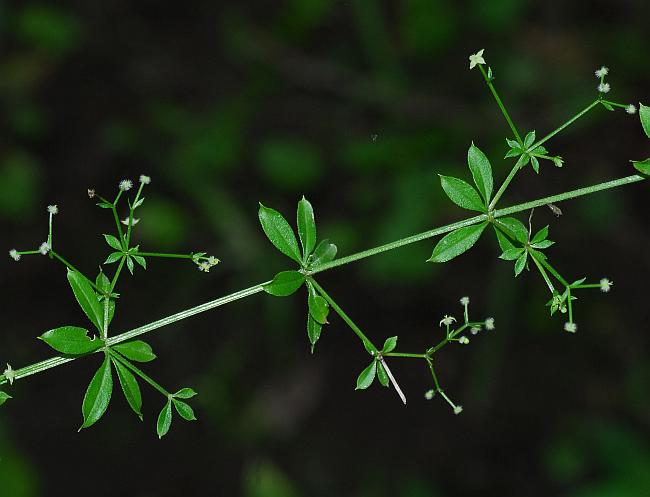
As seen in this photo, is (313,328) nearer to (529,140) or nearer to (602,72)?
(529,140)

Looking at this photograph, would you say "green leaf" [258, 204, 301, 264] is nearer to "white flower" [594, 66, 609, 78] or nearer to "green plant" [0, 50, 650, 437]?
"green plant" [0, 50, 650, 437]

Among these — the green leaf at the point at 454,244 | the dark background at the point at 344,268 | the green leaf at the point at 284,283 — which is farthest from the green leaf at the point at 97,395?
the dark background at the point at 344,268

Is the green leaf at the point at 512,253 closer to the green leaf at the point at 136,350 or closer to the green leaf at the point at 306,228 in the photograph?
the green leaf at the point at 306,228

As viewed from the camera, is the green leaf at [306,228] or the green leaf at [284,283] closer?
the green leaf at [284,283]

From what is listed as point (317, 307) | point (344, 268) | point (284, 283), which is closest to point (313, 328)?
point (317, 307)

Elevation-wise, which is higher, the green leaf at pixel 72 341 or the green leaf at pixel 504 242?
the green leaf at pixel 504 242

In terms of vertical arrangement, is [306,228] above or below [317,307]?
above

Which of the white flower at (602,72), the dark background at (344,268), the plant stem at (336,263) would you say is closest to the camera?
the plant stem at (336,263)

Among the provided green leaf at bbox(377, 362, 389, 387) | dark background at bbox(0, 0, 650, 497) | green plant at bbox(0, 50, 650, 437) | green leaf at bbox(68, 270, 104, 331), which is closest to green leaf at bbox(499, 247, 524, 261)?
green plant at bbox(0, 50, 650, 437)
